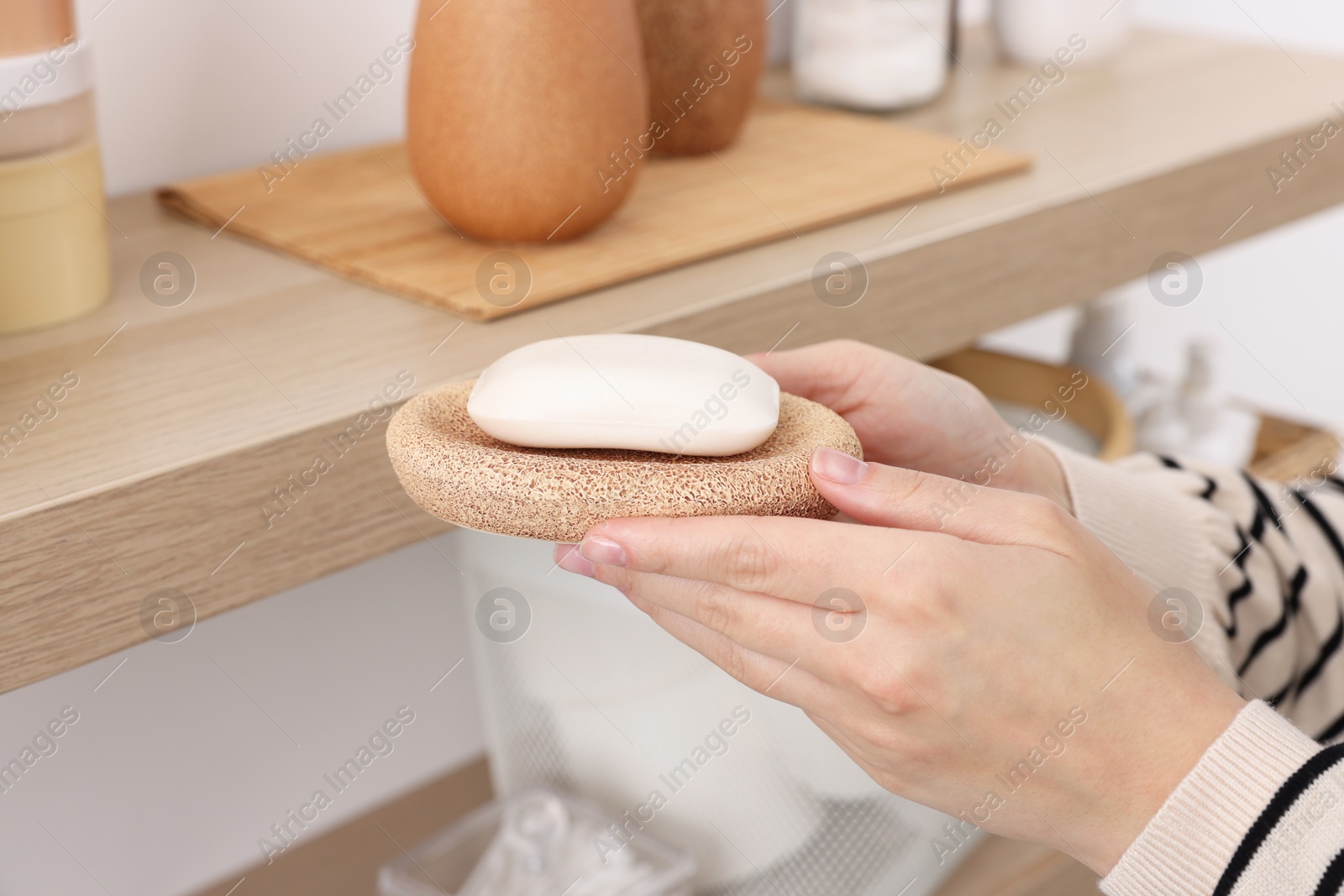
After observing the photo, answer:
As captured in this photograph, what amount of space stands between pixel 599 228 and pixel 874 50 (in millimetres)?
319

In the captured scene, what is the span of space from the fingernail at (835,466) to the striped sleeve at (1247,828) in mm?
153

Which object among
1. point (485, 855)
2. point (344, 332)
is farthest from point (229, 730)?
point (344, 332)

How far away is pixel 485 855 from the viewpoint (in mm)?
726

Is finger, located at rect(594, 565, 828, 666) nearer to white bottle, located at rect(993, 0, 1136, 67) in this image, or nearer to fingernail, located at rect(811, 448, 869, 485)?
fingernail, located at rect(811, 448, 869, 485)

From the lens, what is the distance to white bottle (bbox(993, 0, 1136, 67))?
96 cm

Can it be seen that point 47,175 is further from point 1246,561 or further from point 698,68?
point 1246,561

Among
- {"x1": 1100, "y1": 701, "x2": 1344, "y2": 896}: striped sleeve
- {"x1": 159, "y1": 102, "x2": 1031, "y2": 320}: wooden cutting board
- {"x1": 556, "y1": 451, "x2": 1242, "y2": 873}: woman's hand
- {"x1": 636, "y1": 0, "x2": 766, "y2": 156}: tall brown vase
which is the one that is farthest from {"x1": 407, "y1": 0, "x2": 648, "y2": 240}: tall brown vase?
{"x1": 1100, "y1": 701, "x2": 1344, "y2": 896}: striped sleeve

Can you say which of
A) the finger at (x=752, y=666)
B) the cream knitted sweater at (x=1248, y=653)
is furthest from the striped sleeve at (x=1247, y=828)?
the finger at (x=752, y=666)

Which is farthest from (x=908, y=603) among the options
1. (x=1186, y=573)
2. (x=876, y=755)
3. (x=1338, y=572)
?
(x=1338, y=572)

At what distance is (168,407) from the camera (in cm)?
46

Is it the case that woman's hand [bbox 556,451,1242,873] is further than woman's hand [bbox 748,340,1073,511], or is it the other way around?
woman's hand [bbox 748,340,1073,511]

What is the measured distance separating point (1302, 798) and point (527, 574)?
1.15ft

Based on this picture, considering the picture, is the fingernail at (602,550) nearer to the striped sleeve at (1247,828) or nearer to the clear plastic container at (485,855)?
the striped sleeve at (1247,828)

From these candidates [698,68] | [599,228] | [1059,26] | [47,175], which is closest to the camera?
[47,175]
